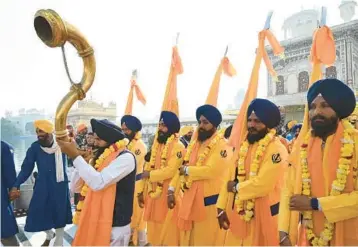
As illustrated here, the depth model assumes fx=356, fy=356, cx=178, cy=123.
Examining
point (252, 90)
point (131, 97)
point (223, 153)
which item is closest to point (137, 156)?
point (223, 153)

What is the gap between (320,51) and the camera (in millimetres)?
3098

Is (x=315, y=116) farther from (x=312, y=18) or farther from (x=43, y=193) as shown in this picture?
(x=312, y=18)

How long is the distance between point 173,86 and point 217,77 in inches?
39.1

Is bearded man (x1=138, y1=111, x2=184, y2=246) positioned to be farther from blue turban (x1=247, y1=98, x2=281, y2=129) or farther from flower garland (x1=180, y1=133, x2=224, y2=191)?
blue turban (x1=247, y1=98, x2=281, y2=129)

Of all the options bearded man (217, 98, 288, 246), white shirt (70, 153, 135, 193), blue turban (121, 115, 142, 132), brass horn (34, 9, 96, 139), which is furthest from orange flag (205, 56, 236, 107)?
brass horn (34, 9, 96, 139)

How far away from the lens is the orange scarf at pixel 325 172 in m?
2.38

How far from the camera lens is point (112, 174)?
2713mm

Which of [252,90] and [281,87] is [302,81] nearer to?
[281,87]

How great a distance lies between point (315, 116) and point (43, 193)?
360cm

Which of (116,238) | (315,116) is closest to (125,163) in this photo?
(116,238)

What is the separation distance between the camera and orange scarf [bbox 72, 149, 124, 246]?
9.03 feet

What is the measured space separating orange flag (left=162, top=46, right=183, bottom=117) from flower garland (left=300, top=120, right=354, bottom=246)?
11.1 ft

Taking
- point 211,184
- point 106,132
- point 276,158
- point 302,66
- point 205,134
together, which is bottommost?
point 211,184

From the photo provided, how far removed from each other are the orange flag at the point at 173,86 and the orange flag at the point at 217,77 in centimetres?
90
